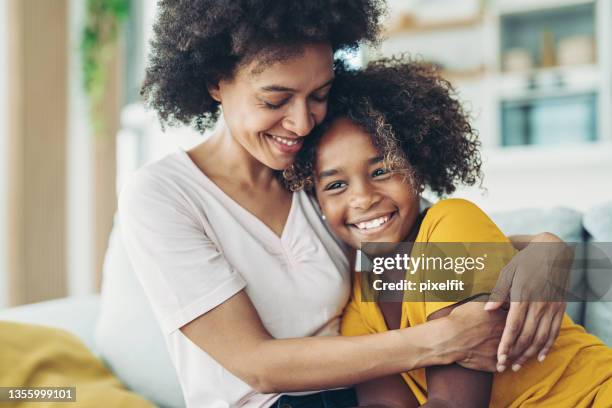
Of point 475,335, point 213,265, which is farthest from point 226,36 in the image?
point 475,335

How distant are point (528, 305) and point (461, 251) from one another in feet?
0.41

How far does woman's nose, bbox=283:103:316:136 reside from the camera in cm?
104

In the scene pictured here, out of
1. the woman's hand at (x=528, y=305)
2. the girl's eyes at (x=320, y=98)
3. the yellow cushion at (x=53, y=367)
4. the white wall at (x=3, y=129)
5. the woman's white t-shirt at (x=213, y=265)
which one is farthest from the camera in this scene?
the white wall at (x=3, y=129)

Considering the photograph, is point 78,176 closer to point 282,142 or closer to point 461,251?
point 282,142

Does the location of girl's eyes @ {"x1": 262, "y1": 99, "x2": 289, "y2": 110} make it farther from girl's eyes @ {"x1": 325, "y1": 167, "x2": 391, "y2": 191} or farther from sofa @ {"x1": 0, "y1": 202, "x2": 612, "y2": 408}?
sofa @ {"x1": 0, "y1": 202, "x2": 612, "y2": 408}

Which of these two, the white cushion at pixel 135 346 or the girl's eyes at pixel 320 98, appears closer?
the girl's eyes at pixel 320 98

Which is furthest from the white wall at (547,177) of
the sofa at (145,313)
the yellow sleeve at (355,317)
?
the yellow sleeve at (355,317)

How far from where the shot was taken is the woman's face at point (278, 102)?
1.02m

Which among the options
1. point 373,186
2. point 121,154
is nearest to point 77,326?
point 373,186

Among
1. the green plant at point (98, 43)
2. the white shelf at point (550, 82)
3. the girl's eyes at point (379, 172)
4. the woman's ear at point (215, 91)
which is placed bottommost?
the girl's eyes at point (379, 172)

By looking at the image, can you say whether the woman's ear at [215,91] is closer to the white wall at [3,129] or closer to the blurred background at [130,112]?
the blurred background at [130,112]

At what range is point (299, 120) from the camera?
1045 mm

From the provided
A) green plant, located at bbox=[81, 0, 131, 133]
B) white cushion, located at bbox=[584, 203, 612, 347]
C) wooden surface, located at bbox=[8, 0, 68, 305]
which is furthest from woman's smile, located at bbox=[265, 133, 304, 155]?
green plant, located at bbox=[81, 0, 131, 133]

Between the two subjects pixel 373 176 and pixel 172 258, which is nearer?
pixel 172 258
